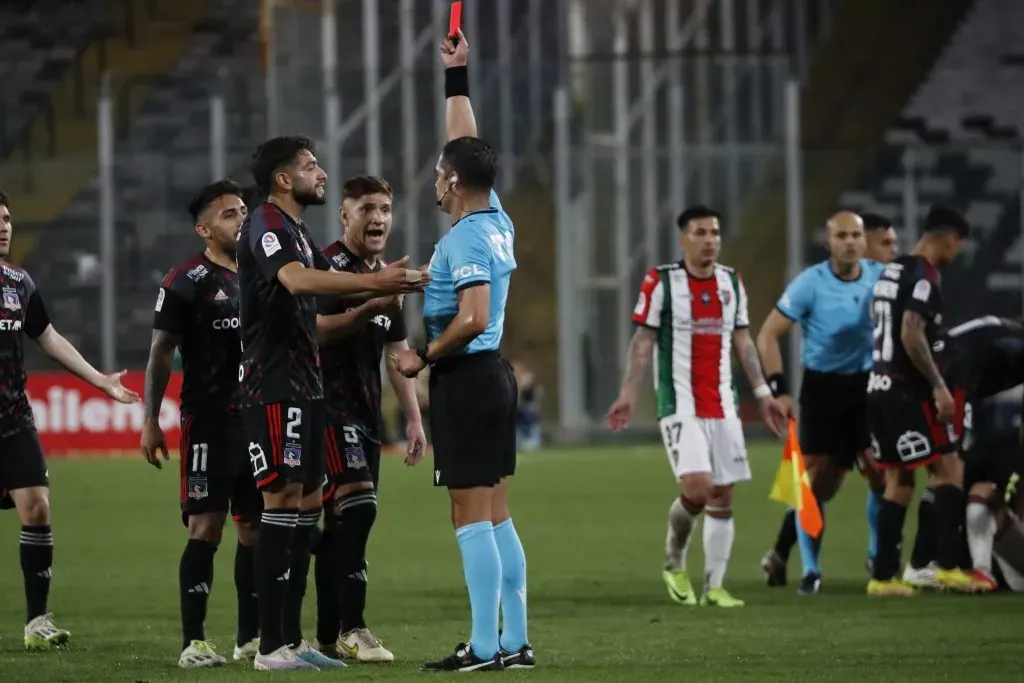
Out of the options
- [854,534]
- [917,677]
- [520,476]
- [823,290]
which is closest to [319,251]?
[917,677]

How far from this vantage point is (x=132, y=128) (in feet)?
111

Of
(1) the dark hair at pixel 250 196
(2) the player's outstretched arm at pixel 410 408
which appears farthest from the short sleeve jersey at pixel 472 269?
(1) the dark hair at pixel 250 196

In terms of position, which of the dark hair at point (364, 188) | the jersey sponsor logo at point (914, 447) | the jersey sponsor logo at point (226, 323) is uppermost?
the dark hair at point (364, 188)

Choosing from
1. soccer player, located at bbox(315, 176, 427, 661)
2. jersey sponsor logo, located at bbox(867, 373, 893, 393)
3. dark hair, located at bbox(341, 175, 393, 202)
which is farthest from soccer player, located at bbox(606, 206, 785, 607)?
dark hair, located at bbox(341, 175, 393, 202)

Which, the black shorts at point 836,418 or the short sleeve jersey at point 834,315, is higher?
the short sleeve jersey at point 834,315

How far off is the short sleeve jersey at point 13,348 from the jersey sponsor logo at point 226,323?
1.20 meters

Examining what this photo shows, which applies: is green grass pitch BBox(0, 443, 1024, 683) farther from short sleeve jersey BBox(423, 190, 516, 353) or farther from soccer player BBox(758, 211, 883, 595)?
short sleeve jersey BBox(423, 190, 516, 353)

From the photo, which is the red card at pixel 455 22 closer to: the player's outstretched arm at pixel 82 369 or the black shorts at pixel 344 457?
the black shorts at pixel 344 457

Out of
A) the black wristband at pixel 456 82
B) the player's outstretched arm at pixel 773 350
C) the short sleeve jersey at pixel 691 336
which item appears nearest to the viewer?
the black wristband at pixel 456 82

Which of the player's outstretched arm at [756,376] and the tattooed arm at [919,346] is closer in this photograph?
the tattooed arm at [919,346]

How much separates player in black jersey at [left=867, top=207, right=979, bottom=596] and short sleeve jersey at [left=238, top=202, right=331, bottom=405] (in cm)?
478

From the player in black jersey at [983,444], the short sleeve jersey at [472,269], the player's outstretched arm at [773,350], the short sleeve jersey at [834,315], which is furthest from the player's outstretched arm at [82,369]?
the player in black jersey at [983,444]

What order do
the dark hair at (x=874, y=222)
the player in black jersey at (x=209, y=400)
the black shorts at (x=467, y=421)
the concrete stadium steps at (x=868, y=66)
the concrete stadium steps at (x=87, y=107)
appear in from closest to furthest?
the black shorts at (x=467, y=421), the player in black jersey at (x=209, y=400), the dark hair at (x=874, y=222), the concrete stadium steps at (x=87, y=107), the concrete stadium steps at (x=868, y=66)

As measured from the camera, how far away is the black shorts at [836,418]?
12.4 m
